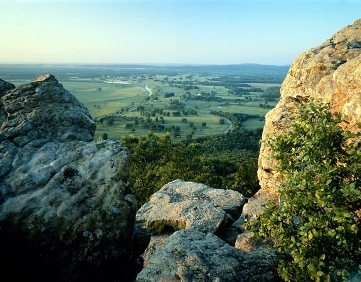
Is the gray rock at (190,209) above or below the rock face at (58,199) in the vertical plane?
below

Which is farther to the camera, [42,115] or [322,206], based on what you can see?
[42,115]

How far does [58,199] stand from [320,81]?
585 inches

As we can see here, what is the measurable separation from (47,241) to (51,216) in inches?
34.5

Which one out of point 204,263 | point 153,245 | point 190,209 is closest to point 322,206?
point 204,263

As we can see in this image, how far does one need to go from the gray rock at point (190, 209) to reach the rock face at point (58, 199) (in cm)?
717

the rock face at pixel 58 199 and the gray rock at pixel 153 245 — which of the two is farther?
the gray rock at pixel 153 245

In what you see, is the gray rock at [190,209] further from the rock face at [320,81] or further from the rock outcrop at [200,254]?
the rock face at [320,81]

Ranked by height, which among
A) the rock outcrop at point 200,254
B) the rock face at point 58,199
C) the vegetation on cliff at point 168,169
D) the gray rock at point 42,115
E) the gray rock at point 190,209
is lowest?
the vegetation on cliff at point 168,169

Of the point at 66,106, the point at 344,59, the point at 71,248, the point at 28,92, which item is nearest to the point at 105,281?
the point at 71,248

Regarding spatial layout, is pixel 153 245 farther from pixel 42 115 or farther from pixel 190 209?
pixel 42 115

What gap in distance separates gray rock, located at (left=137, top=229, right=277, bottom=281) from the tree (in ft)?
4.69

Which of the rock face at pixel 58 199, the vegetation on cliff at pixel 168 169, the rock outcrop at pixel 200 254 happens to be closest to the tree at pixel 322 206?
the rock outcrop at pixel 200 254

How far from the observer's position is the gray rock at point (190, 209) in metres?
23.0

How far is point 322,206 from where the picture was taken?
12336 millimetres
